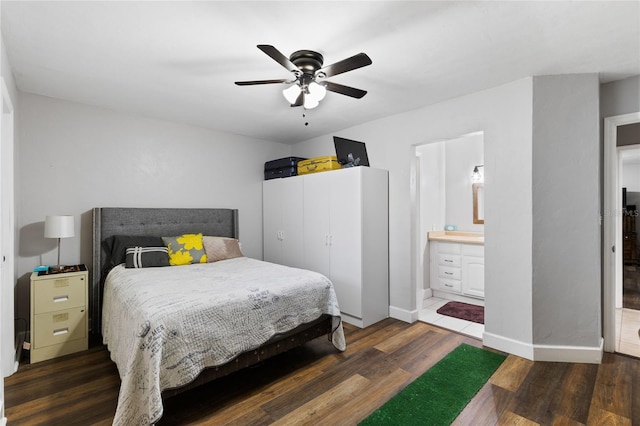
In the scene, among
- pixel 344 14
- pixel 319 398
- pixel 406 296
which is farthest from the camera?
pixel 406 296

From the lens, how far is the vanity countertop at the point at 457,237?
4.16 meters

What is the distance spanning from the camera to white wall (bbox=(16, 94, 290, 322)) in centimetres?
296

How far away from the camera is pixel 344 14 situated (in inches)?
69.7

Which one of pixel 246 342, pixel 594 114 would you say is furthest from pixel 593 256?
pixel 246 342

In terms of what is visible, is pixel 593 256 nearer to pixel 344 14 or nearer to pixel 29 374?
pixel 344 14

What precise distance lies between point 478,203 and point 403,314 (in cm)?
216

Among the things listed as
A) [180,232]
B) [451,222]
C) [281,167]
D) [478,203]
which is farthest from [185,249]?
[478,203]

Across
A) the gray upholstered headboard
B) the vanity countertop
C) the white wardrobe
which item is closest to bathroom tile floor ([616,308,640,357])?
the vanity countertop

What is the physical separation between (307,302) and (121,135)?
287 centimetres

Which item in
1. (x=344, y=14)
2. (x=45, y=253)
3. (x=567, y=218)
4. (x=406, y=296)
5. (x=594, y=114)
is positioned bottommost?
(x=406, y=296)

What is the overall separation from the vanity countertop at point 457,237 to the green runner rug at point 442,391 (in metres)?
1.70

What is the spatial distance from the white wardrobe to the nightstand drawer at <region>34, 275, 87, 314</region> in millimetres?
2328

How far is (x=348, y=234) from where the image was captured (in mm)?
3469

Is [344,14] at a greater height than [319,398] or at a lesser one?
greater
